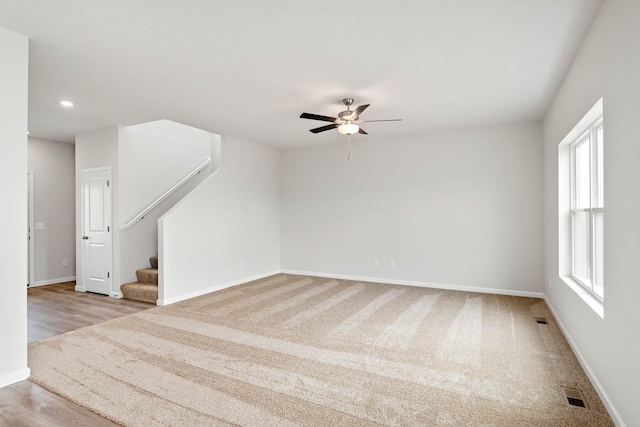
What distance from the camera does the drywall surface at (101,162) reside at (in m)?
5.35

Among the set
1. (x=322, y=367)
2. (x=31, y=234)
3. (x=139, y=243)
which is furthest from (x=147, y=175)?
(x=322, y=367)

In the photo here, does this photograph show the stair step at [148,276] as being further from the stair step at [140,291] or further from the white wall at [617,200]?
the white wall at [617,200]

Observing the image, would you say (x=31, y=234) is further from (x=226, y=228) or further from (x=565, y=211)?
(x=565, y=211)

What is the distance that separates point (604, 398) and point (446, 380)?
0.99 meters

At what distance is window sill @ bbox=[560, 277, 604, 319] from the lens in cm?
249

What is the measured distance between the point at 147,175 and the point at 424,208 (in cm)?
480

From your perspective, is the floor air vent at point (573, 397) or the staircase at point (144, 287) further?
the staircase at point (144, 287)

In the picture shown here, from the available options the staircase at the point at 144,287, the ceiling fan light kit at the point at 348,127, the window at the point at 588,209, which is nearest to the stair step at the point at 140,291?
the staircase at the point at 144,287

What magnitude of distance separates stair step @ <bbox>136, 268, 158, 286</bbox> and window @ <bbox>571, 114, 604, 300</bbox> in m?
5.40

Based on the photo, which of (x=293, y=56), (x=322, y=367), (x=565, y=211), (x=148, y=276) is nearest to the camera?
(x=322, y=367)

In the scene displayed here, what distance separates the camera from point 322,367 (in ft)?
9.29

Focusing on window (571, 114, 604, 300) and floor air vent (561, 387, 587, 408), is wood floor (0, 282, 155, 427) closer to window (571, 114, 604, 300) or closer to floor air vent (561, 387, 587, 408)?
floor air vent (561, 387, 587, 408)

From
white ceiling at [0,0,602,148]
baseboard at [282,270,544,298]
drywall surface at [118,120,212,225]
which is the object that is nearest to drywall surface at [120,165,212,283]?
drywall surface at [118,120,212,225]

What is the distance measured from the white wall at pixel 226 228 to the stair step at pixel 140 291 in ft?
0.82
